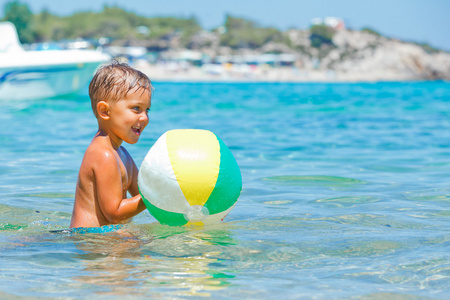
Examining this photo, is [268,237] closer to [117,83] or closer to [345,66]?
[117,83]

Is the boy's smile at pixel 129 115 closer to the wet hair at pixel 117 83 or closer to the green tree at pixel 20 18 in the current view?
the wet hair at pixel 117 83

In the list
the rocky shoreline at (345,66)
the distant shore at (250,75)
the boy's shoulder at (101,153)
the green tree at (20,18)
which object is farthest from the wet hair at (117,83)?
the green tree at (20,18)

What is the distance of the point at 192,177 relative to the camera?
120 inches

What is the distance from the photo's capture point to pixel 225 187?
10.3 ft

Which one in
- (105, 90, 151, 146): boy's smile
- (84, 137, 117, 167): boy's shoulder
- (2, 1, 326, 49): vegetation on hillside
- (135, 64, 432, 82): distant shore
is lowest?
(135, 64, 432, 82): distant shore

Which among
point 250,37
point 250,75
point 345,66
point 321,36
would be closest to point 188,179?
point 250,75

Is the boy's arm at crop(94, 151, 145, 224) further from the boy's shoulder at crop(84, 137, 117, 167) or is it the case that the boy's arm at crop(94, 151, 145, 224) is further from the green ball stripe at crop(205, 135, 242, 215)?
the green ball stripe at crop(205, 135, 242, 215)

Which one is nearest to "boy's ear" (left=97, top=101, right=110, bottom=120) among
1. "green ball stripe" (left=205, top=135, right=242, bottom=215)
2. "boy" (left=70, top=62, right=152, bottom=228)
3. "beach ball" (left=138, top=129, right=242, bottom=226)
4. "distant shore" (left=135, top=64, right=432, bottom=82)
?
"boy" (left=70, top=62, right=152, bottom=228)

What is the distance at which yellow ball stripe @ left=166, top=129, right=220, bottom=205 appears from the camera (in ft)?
10.0

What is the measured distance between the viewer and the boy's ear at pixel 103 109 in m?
3.25

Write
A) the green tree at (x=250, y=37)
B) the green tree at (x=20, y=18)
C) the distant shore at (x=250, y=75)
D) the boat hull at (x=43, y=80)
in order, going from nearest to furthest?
the boat hull at (x=43, y=80), the distant shore at (x=250, y=75), the green tree at (x=20, y=18), the green tree at (x=250, y=37)

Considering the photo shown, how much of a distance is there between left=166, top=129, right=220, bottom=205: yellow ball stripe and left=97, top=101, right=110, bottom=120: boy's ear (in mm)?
430

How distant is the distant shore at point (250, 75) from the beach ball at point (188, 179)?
64.2 metres

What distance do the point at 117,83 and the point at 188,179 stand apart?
703 millimetres
